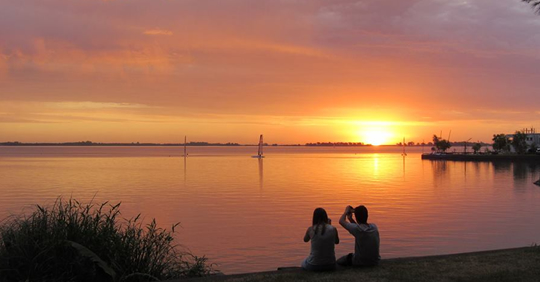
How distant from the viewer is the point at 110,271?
9.25 m

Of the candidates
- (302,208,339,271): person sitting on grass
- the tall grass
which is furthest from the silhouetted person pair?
the tall grass

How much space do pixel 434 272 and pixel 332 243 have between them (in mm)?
2041

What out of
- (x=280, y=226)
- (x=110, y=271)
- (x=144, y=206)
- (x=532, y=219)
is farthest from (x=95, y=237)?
(x=532, y=219)

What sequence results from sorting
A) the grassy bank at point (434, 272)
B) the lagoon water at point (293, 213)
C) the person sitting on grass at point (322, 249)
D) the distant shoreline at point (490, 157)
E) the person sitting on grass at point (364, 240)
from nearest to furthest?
1. the grassy bank at point (434, 272)
2. the person sitting on grass at point (322, 249)
3. the person sitting on grass at point (364, 240)
4. the lagoon water at point (293, 213)
5. the distant shoreline at point (490, 157)

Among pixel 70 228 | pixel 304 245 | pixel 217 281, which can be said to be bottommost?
pixel 304 245

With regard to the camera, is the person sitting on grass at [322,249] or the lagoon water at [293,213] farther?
the lagoon water at [293,213]

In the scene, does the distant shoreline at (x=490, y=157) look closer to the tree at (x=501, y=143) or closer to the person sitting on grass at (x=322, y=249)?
the tree at (x=501, y=143)

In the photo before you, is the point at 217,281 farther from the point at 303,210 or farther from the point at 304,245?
the point at 303,210

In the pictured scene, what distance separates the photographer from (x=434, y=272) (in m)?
9.42

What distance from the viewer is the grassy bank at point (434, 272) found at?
9.02 meters

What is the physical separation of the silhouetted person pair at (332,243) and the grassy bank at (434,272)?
189 millimetres

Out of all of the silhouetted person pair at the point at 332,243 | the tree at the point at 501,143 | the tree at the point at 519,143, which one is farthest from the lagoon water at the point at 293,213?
the tree at the point at 501,143

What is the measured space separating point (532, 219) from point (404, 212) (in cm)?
659

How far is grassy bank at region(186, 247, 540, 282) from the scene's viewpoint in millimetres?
9023
